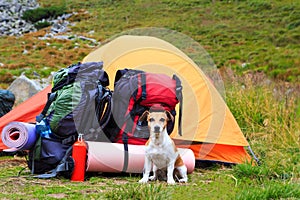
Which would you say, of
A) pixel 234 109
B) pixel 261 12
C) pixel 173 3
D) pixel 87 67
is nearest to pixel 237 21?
pixel 261 12

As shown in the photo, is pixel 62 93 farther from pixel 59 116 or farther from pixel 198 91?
pixel 198 91

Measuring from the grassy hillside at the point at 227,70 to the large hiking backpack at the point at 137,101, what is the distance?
0.50 metres

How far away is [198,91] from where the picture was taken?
6.55 m

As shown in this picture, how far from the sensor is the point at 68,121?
530 centimetres

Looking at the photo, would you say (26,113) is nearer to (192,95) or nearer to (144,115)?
(144,115)

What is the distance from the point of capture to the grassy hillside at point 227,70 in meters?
4.59

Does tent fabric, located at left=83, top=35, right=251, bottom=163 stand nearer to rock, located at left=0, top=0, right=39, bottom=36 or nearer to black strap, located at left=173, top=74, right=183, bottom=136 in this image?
black strap, located at left=173, top=74, right=183, bottom=136

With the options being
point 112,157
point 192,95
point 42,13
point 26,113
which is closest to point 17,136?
point 112,157

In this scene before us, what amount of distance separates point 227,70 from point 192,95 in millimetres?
4787

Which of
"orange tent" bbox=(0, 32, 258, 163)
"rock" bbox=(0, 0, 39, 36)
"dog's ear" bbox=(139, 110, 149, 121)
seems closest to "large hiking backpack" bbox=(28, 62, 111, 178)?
"dog's ear" bbox=(139, 110, 149, 121)

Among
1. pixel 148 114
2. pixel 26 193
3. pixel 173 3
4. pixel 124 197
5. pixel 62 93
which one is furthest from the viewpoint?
pixel 173 3

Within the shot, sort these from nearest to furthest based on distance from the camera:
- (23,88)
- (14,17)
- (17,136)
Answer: (17,136) < (23,88) < (14,17)

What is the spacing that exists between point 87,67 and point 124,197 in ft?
7.43

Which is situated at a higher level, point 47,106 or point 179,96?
point 179,96
